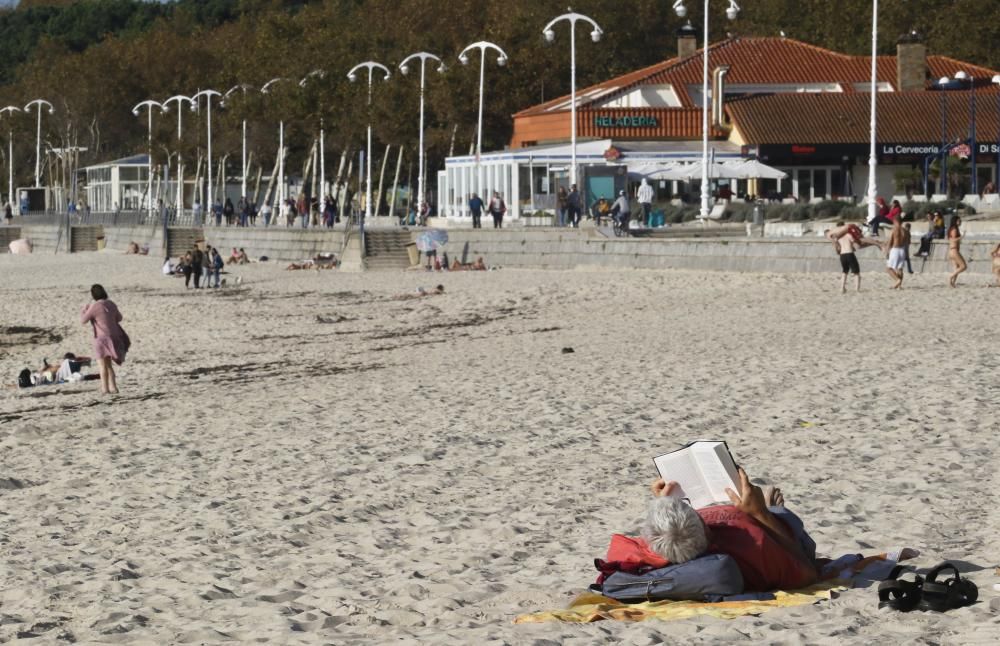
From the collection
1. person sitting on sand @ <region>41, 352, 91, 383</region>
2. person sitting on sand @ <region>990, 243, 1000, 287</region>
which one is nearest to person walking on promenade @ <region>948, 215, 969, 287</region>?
person sitting on sand @ <region>990, 243, 1000, 287</region>

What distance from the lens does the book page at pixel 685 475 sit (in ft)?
22.9

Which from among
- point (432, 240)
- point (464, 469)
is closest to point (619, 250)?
point (432, 240)

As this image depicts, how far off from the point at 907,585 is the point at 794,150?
5240cm

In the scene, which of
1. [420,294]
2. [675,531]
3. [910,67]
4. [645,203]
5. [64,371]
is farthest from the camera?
[910,67]

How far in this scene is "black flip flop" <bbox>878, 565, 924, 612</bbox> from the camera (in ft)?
21.3

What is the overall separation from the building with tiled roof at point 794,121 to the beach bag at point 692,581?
4704 cm

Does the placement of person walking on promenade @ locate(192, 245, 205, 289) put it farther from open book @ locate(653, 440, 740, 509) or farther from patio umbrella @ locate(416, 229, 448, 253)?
open book @ locate(653, 440, 740, 509)

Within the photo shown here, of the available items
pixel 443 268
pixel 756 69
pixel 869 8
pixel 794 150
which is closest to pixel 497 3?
pixel 869 8

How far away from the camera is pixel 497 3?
92.6m

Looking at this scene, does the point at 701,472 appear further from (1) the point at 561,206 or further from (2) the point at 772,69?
(2) the point at 772,69

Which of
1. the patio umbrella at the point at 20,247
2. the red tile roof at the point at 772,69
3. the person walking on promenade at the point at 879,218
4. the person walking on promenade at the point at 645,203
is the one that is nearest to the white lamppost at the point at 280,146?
the red tile roof at the point at 772,69

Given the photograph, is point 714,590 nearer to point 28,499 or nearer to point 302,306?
point 28,499

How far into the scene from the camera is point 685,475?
7031 mm

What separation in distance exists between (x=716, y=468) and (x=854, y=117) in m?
53.7
